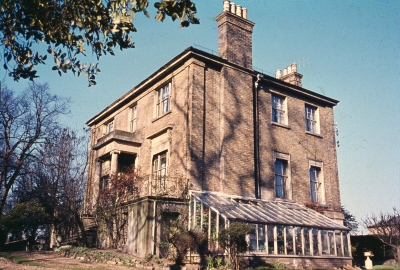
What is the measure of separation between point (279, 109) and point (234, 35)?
4.69 m

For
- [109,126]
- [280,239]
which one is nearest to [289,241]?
[280,239]

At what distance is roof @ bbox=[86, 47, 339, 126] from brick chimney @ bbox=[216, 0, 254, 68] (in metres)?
0.71

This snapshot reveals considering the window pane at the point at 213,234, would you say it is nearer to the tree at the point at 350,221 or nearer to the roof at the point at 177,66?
the roof at the point at 177,66

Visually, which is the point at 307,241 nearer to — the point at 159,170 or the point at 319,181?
the point at 319,181

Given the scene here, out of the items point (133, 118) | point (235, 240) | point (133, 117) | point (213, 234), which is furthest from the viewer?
point (133, 117)

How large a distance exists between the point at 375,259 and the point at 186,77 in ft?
53.4

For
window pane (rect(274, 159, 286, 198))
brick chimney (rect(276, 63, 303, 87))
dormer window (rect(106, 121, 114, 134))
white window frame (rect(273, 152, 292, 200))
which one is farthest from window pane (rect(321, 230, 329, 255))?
dormer window (rect(106, 121, 114, 134))

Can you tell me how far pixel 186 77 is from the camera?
17703 millimetres

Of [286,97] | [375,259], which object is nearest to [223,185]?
[286,97]

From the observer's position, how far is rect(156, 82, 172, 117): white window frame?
1923 centimetres

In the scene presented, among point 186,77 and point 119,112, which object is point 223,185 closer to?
point 186,77

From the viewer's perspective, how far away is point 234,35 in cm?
1962

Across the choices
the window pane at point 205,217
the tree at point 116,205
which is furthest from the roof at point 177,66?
the window pane at point 205,217

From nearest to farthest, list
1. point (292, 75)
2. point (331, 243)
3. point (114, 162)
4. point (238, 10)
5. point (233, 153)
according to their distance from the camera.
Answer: point (331, 243) < point (233, 153) < point (114, 162) < point (238, 10) < point (292, 75)
